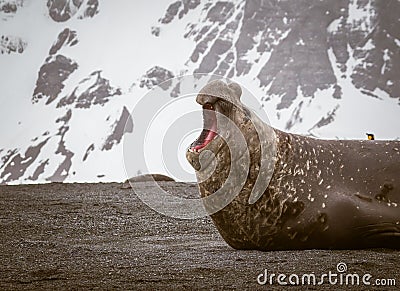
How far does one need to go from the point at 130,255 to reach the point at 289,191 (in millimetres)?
591

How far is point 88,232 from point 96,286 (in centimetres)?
132

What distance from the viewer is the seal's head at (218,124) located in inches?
93.4

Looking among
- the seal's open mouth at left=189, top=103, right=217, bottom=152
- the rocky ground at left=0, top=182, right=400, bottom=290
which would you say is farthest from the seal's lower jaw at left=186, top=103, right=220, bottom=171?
the rocky ground at left=0, top=182, right=400, bottom=290

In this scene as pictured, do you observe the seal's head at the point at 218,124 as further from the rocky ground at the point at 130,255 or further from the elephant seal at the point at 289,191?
the rocky ground at the point at 130,255

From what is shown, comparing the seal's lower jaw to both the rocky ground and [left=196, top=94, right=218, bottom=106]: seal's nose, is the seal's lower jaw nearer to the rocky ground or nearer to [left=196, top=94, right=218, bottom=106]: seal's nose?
[left=196, top=94, right=218, bottom=106]: seal's nose

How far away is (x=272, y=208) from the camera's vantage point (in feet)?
7.80

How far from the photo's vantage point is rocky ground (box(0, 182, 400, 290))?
192cm

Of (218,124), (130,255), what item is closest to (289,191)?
(218,124)

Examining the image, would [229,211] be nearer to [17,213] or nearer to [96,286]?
[96,286]

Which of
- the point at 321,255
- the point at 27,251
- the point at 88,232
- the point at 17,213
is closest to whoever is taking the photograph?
the point at 321,255

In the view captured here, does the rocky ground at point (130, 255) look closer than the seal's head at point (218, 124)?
Yes

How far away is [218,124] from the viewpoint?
2.41 m

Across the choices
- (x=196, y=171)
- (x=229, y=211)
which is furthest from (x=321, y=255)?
(x=196, y=171)

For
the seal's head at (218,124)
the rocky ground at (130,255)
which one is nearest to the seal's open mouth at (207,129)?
the seal's head at (218,124)
